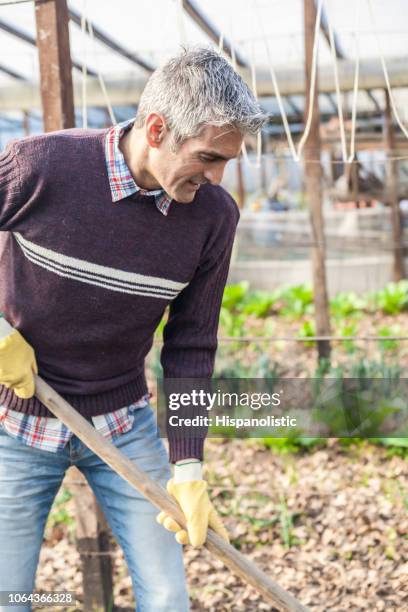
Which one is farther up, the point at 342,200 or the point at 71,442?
the point at 342,200

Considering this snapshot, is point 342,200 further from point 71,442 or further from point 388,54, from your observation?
point 71,442

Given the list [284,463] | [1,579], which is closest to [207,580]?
[284,463]

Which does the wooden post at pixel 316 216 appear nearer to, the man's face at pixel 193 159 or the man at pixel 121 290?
the man at pixel 121 290

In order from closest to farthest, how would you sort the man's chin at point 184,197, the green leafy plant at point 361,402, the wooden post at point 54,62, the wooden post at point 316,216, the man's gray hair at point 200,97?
the man's gray hair at point 200,97, the man's chin at point 184,197, the wooden post at point 54,62, the green leafy plant at point 361,402, the wooden post at point 316,216

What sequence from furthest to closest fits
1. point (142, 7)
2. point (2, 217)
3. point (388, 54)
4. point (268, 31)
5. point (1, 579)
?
1. point (388, 54)
2. point (268, 31)
3. point (142, 7)
4. point (1, 579)
5. point (2, 217)

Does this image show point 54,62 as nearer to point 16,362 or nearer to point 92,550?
point 16,362

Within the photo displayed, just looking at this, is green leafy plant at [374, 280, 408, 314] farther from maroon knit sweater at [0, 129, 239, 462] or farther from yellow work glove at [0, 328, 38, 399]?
yellow work glove at [0, 328, 38, 399]

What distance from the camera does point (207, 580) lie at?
2.54 meters

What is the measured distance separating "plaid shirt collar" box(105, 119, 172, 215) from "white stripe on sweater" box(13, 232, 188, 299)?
0.50 ft

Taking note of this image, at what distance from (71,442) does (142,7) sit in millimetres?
3396

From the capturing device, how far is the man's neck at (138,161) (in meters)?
1.52

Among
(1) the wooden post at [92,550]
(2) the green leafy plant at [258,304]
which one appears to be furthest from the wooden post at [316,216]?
(1) the wooden post at [92,550]

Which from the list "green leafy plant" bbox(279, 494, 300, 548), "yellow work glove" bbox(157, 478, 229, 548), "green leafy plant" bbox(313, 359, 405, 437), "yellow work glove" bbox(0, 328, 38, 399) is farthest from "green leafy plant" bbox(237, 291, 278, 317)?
"yellow work glove" bbox(0, 328, 38, 399)

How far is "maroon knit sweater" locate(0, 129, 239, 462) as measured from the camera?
1512 millimetres
